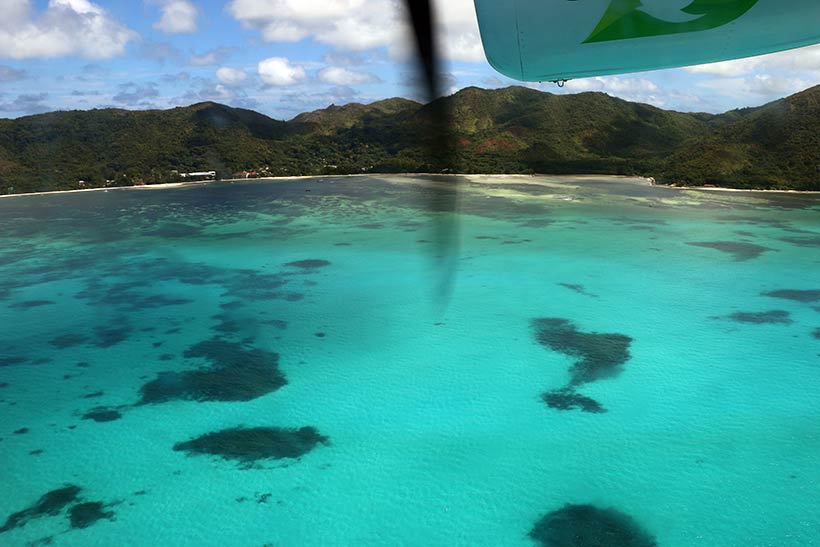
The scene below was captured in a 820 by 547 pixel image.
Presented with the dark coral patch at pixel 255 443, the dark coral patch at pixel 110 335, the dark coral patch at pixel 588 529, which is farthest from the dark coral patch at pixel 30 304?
the dark coral patch at pixel 588 529

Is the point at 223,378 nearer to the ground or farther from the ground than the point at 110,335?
nearer to the ground

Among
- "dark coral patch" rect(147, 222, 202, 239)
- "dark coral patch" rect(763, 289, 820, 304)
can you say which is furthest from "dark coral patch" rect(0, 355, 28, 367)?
"dark coral patch" rect(763, 289, 820, 304)

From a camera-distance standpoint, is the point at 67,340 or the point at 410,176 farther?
the point at 410,176

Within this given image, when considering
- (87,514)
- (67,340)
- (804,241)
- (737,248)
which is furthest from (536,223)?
(87,514)

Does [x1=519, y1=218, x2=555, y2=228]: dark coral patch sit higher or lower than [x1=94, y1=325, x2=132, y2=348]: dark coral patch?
higher

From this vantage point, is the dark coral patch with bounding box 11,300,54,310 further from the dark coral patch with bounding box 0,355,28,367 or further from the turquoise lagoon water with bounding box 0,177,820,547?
the dark coral patch with bounding box 0,355,28,367

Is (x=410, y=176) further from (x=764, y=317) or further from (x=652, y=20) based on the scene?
(x=652, y=20)

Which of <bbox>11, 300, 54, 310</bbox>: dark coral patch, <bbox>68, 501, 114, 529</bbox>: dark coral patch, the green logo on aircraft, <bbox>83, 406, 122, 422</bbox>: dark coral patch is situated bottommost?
<bbox>68, 501, 114, 529</bbox>: dark coral patch
